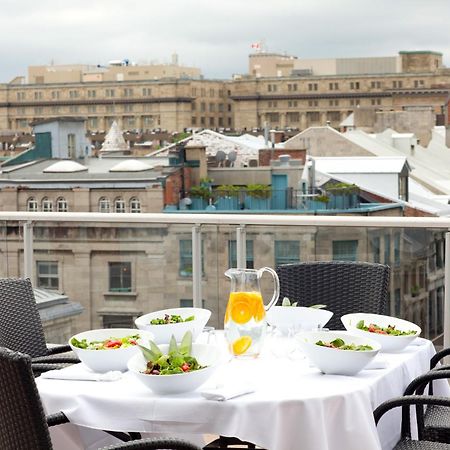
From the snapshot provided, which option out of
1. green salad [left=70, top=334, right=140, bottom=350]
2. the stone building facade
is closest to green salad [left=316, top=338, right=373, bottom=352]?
green salad [left=70, top=334, right=140, bottom=350]

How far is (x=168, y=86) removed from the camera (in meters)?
104

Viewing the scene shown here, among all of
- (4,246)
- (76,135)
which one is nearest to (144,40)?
(76,135)

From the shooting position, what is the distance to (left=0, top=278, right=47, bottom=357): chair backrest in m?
3.36

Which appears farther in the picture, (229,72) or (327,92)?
(229,72)

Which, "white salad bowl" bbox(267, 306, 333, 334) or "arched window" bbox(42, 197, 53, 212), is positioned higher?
"white salad bowl" bbox(267, 306, 333, 334)

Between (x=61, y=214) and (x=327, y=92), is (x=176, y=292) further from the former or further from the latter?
(x=327, y=92)

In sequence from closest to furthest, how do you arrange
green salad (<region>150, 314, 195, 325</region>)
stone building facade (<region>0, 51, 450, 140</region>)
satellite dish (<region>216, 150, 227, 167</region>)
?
green salad (<region>150, 314, 195, 325</region>)
satellite dish (<region>216, 150, 227, 167</region>)
stone building facade (<region>0, 51, 450, 140</region>)

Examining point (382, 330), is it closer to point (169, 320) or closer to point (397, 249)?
point (169, 320)

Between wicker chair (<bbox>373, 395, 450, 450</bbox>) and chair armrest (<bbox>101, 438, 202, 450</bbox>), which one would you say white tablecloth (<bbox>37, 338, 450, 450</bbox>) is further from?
chair armrest (<bbox>101, 438, 202, 450</bbox>)

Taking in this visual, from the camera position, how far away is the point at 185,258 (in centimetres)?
487

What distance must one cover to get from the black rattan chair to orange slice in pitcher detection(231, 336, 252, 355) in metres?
0.74

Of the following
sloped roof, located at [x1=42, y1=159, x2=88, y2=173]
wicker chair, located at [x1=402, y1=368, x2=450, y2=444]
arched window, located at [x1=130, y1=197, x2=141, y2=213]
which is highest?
wicker chair, located at [x1=402, y1=368, x2=450, y2=444]

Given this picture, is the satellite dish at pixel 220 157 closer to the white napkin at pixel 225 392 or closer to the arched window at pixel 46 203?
the arched window at pixel 46 203

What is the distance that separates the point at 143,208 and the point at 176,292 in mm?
36899
